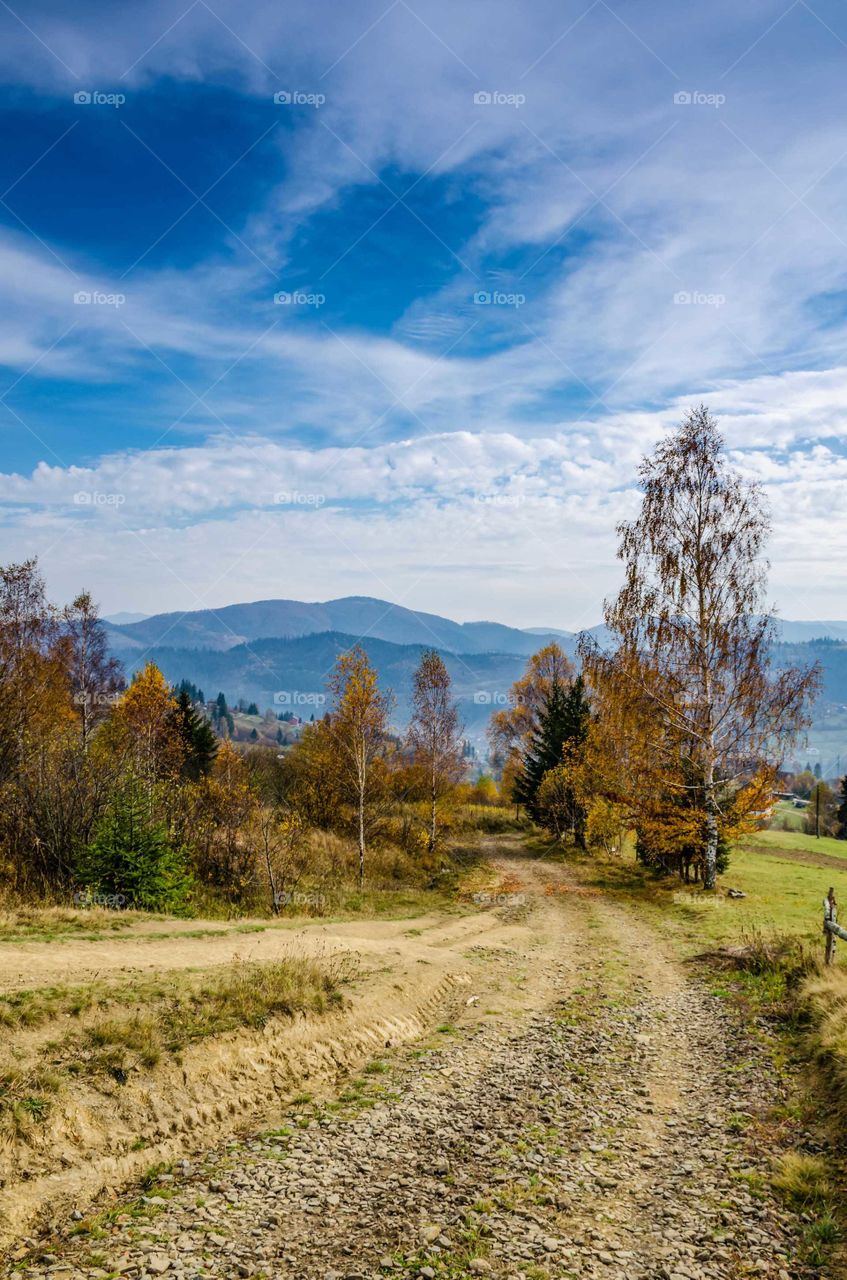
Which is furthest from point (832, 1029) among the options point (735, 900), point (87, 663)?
point (87, 663)

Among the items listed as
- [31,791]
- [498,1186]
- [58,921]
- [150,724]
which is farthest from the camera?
[150,724]

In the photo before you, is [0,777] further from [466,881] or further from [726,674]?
[726,674]

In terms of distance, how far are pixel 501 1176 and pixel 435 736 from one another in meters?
34.7

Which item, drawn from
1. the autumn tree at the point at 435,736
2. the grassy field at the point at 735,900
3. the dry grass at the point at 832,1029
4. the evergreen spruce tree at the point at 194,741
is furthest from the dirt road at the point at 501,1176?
the evergreen spruce tree at the point at 194,741

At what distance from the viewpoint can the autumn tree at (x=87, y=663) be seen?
50.9 m

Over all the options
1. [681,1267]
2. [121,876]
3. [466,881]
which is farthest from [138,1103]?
[466,881]

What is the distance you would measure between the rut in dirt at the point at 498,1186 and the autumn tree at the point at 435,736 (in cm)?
3015

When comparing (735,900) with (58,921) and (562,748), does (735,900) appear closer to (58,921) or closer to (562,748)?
(562,748)

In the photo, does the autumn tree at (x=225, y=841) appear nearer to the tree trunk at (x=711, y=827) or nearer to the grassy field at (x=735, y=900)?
the grassy field at (x=735, y=900)

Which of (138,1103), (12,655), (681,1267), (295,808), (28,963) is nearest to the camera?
(681,1267)

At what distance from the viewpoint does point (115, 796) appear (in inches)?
923

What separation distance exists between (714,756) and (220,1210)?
26.5m

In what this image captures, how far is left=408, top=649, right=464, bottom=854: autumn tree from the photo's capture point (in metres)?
44.1

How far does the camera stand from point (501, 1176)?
9.66 metres
